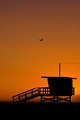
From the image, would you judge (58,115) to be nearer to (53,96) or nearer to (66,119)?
(66,119)

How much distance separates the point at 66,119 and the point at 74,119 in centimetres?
64

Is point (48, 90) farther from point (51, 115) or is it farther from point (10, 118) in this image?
point (10, 118)

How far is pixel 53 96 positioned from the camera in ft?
153

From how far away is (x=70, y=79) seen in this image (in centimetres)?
4372

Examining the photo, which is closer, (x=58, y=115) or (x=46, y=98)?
(x=58, y=115)

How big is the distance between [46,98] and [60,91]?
349cm

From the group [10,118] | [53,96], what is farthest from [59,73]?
[10,118]

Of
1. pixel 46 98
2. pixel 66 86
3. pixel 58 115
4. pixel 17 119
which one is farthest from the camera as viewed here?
pixel 46 98

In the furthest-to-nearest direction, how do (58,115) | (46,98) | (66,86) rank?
(46,98)
(66,86)
(58,115)

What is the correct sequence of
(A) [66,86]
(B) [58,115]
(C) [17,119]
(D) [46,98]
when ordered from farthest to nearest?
(D) [46,98] < (A) [66,86] < (B) [58,115] < (C) [17,119]

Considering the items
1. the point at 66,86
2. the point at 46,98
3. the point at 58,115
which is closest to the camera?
the point at 58,115

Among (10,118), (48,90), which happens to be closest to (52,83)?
(48,90)

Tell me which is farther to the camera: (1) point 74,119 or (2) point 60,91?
(2) point 60,91

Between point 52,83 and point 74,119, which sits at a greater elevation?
point 52,83
